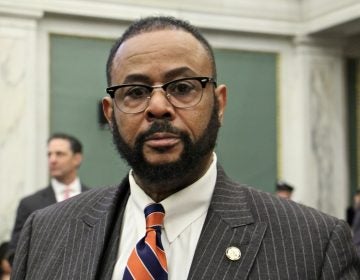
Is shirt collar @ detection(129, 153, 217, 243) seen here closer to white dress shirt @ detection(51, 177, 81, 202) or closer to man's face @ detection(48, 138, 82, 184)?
white dress shirt @ detection(51, 177, 81, 202)

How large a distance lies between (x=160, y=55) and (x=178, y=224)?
0.50 meters

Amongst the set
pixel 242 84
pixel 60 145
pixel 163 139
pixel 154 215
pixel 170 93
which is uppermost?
pixel 242 84

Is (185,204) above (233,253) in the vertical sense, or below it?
above

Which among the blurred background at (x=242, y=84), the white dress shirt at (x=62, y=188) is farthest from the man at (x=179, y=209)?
the blurred background at (x=242, y=84)

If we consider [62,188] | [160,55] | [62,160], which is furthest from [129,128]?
[62,160]

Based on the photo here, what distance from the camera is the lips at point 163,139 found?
2.02m

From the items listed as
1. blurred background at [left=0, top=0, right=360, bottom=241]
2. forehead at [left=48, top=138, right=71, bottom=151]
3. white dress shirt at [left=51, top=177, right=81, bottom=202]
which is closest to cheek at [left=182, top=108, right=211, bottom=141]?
white dress shirt at [left=51, top=177, right=81, bottom=202]

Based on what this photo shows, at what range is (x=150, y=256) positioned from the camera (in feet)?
6.60

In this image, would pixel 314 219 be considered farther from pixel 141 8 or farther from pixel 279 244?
pixel 141 8

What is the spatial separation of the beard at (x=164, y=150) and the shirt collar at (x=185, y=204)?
8 cm

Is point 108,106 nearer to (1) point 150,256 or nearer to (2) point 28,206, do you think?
(1) point 150,256

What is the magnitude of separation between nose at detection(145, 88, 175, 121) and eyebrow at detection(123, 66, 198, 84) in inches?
2.0

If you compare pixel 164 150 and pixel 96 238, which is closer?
pixel 164 150

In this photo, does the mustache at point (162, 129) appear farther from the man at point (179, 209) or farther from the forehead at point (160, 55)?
the forehead at point (160, 55)
